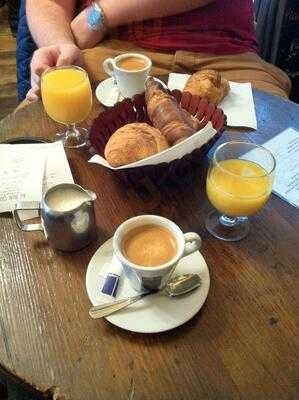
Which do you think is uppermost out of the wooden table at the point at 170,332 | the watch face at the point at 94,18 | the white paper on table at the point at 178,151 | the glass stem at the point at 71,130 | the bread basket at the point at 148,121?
the watch face at the point at 94,18

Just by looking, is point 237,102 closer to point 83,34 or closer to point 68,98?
A: point 68,98

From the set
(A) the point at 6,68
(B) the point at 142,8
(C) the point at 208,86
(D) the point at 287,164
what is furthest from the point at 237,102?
(A) the point at 6,68

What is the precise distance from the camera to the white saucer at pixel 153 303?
2.12 feet

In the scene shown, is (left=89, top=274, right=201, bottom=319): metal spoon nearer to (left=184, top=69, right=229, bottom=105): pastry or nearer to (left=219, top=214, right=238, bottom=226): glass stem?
(left=219, top=214, right=238, bottom=226): glass stem

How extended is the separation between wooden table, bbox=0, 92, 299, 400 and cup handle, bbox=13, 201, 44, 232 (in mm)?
17

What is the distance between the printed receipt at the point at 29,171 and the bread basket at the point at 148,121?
0.28 ft

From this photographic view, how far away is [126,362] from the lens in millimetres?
618

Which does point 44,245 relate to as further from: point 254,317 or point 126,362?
point 254,317

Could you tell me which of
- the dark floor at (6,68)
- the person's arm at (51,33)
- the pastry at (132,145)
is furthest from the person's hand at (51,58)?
the dark floor at (6,68)

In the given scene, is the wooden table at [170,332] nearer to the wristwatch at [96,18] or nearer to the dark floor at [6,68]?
the wristwatch at [96,18]

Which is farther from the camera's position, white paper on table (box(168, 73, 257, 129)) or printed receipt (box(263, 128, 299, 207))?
white paper on table (box(168, 73, 257, 129))

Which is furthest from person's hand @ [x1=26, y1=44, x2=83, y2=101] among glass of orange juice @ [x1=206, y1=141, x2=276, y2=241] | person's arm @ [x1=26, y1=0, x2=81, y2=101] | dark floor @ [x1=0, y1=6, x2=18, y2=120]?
dark floor @ [x1=0, y1=6, x2=18, y2=120]

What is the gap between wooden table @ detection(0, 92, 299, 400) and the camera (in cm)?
60

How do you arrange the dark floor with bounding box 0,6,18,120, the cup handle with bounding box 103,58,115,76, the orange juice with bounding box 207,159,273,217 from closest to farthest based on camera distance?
the orange juice with bounding box 207,159,273,217, the cup handle with bounding box 103,58,115,76, the dark floor with bounding box 0,6,18,120
